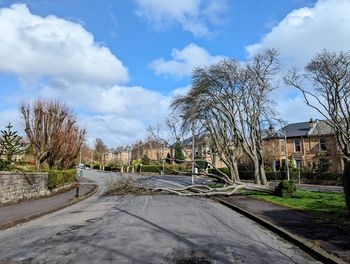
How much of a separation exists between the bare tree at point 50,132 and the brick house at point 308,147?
29.2m

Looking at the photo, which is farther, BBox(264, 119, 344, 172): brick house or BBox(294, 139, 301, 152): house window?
BBox(294, 139, 301, 152): house window

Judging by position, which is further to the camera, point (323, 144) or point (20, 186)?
point (323, 144)

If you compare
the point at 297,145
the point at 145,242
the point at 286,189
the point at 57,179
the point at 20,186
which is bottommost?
the point at 145,242

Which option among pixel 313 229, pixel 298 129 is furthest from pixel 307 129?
pixel 313 229

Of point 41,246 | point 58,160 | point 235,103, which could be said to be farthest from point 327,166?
point 41,246

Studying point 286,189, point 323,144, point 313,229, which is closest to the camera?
point 313,229

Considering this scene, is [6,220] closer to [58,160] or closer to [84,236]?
[84,236]

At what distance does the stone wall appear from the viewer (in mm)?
19641

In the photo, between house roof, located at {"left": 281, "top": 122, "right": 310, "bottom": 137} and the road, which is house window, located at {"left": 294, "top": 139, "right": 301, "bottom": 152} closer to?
house roof, located at {"left": 281, "top": 122, "right": 310, "bottom": 137}

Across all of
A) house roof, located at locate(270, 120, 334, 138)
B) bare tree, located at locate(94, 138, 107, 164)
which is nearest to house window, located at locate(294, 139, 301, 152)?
house roof, located at locate(270, 120, 334, 138)

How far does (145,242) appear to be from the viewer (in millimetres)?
9508

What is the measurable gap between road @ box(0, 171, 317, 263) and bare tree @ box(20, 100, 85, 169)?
2308 centimetres

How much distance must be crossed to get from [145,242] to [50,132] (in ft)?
98.0

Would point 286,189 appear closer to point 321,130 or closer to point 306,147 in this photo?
point 306,147
